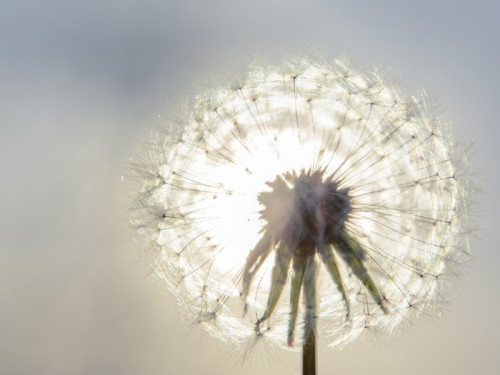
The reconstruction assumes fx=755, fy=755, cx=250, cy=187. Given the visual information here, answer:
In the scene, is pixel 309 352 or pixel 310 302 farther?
pixel 310 302

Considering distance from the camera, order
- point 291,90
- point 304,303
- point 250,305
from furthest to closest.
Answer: point 291,90, point 250,305, point 304,303

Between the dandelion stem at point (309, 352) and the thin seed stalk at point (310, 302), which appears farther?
the thin seed stalk at point (310, 302)

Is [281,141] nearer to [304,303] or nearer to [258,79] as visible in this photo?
[258,79]

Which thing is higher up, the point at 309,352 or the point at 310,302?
the point at 310,302

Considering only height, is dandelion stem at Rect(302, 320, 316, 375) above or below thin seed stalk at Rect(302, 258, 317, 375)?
below

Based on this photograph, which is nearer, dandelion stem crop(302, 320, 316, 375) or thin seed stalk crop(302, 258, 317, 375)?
dandelion stem crop(302, 320, 316, 375)

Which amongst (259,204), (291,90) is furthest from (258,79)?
(259,204)

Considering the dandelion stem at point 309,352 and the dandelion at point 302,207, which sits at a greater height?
the dandelion at point 302,207

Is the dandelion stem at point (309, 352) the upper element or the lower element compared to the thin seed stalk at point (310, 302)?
lower
